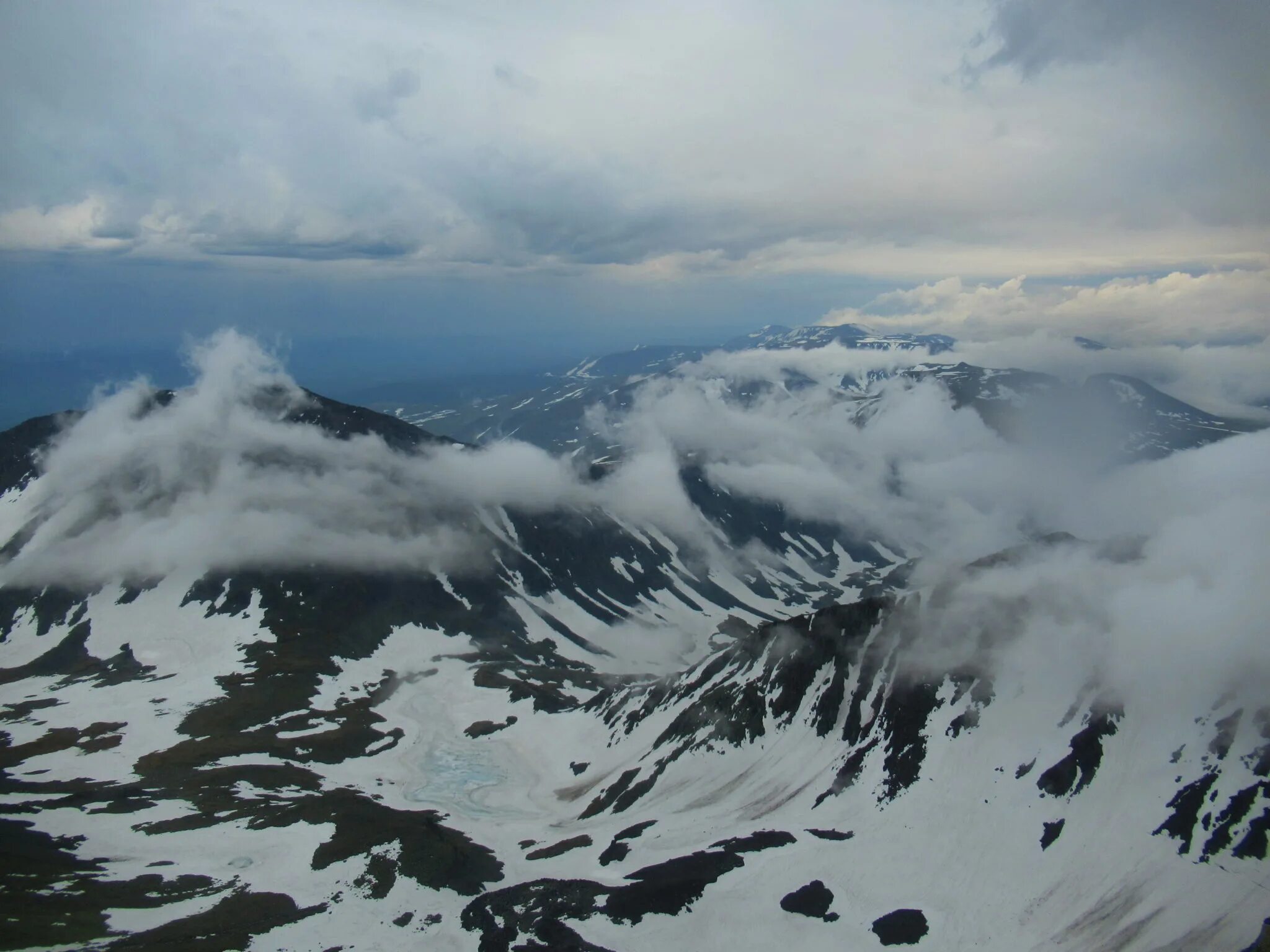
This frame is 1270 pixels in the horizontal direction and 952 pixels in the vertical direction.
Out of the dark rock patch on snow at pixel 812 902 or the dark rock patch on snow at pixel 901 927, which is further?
the dark rock patch on snow at pixel 812 902

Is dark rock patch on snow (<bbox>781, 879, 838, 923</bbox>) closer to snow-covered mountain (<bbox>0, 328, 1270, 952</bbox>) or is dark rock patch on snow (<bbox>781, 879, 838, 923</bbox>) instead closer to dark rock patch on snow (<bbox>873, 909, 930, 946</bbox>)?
snow-covered mountain (<bbox>0, 328, 1270, 952</bbox>)

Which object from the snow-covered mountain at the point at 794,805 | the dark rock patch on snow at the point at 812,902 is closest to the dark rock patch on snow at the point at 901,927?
the snow-covered mountain at the point at 794,805

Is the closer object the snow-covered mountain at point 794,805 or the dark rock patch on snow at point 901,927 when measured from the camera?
the dark rock patch on snow at point 901,927

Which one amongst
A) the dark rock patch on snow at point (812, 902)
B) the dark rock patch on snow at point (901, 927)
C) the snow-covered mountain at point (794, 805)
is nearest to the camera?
the dark rock patch on snow at point (901, 927)

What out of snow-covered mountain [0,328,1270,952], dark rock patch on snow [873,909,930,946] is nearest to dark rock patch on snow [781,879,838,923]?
snow-covered mountain [0,328,1270,952]

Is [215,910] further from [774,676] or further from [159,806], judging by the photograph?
[774,676]

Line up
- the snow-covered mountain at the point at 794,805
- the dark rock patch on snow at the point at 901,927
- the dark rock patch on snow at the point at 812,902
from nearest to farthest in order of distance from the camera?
1. the dark rock patch on snow at the point at 901,927
2. the snow-covered mountain at the point at 794,805
3. the dark rock patch on snow at the point at 812,902

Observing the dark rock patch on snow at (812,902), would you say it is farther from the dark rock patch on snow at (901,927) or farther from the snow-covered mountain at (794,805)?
the dark rock patch on snow at (901,927)

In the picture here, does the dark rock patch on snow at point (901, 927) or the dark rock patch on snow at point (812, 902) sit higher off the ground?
the dark rock patch on snow at point (901, 927)

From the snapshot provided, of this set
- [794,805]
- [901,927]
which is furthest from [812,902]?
[794,805]

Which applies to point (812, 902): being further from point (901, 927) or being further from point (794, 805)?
point (794, 805)

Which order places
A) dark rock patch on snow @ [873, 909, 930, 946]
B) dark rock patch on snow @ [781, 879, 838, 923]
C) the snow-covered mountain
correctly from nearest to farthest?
dark rock patch on snow @ [873, 909, 930, 946]
the snow-covered mountain
dark rock patch on snow @ [781, 879, 838, 923]

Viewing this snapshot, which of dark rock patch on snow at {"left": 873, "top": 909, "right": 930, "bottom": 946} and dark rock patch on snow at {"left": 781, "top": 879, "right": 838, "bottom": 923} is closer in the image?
dark rock patch on snow at {"left": 873, "top": 909, "right": 930, "bottom": 946}
